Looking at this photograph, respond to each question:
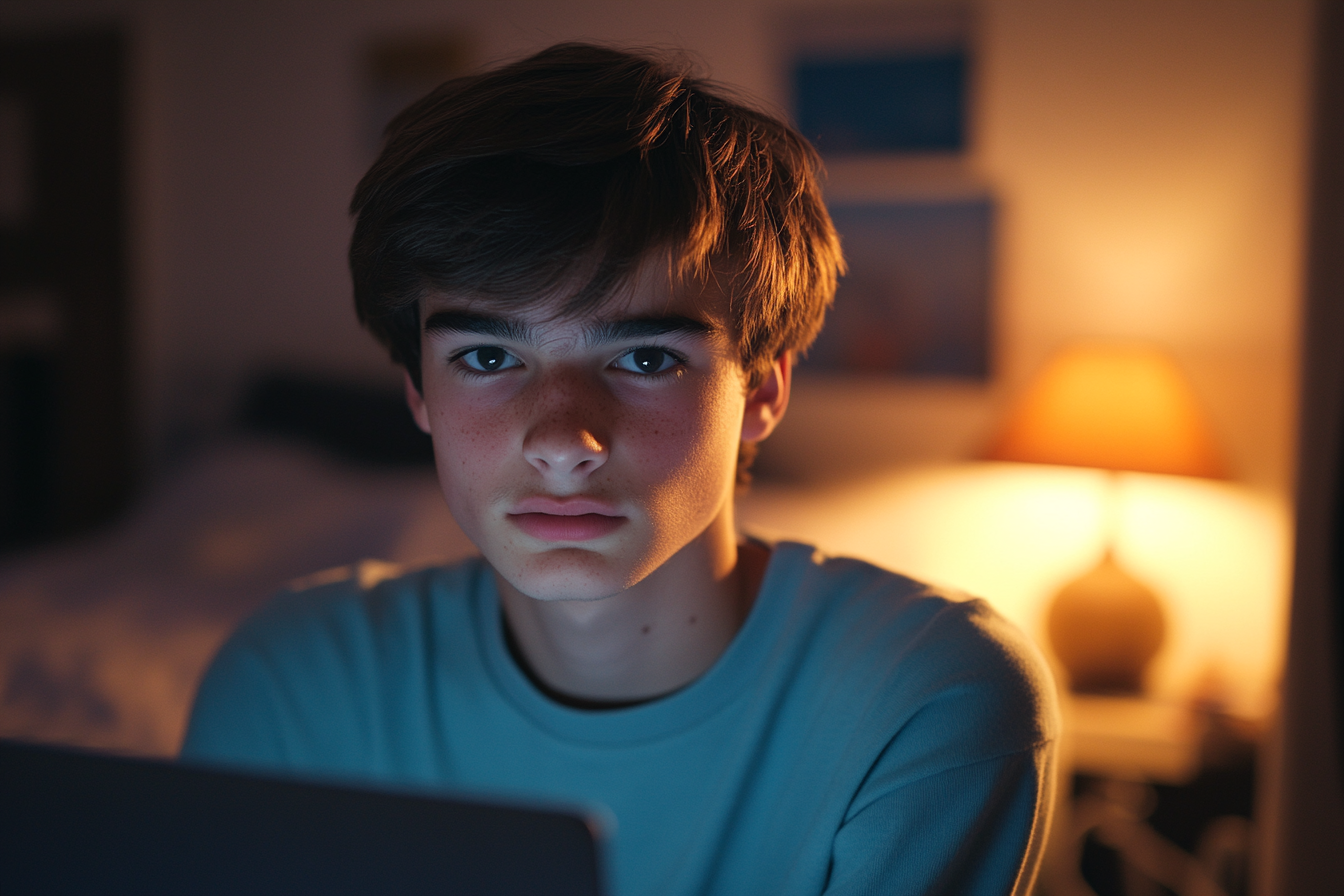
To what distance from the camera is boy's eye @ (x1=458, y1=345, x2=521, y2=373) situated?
2.49ft

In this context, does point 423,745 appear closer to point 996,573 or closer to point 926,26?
point 996,573

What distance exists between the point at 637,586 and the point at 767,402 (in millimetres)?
216

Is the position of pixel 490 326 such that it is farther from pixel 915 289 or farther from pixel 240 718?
pixel 915 289

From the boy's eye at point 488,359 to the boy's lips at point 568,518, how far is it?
116mm

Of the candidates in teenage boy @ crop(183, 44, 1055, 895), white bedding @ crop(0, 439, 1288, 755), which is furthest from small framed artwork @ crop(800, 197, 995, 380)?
teenage boy @ crop(183, 44, 1055, 895)

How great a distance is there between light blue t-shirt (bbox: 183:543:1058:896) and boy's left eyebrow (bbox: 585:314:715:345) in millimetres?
306

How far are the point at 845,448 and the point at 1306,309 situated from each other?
113cm

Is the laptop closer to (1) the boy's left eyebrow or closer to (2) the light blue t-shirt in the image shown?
(2) the light blue t-shirt

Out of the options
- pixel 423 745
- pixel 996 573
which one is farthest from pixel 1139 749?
pixel 423 745

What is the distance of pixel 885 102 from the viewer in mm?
2287

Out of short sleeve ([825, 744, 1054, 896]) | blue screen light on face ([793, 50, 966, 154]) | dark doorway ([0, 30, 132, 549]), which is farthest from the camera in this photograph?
dark doorway ([0, 30, 132, 549])

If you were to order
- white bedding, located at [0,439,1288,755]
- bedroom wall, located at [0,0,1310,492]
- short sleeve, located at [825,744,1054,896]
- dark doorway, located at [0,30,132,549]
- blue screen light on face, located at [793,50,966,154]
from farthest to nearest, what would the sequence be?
dark doorway, located at [0,30,132,549] < blue screen light on face, located at [793,50,966,154] < bedroom wall, located at [0,0,1310,492] < white bedding, located at [0,439,1288,755] < short sleeve, located at [825,744,1054,896]

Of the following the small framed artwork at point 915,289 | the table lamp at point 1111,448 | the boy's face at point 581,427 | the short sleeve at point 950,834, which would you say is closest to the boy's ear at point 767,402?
the boy's face at point 581,427

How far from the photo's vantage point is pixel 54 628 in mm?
1786
